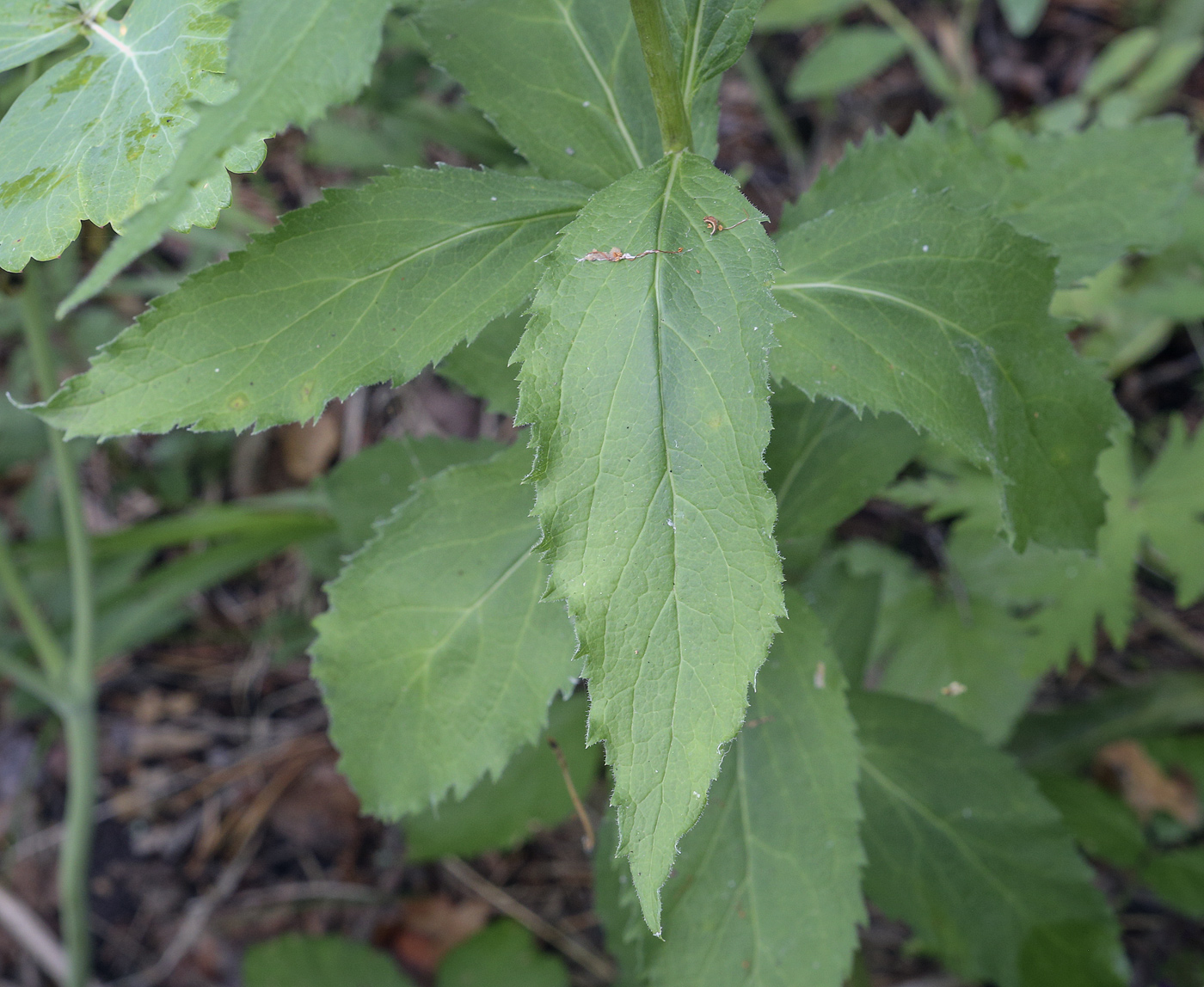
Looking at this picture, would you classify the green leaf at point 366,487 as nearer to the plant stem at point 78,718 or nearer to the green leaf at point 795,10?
the plant stem at point 78,718

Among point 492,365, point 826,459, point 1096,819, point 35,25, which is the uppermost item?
point 35,25

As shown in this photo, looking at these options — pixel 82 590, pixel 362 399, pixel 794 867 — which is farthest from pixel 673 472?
pixel 362 399

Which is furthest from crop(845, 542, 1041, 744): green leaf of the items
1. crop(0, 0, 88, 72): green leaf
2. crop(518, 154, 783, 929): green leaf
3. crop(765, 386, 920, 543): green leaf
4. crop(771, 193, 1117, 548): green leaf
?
crop(0, 0, 88, 72): green leaf

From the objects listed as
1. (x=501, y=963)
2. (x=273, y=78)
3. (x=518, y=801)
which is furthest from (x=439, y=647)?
(x=501, y=963)

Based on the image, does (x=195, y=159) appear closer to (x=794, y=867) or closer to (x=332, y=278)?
(x=332, y=278)

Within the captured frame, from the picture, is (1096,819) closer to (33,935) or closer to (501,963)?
(501,963)

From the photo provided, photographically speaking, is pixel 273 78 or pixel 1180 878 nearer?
pixel 273 78
